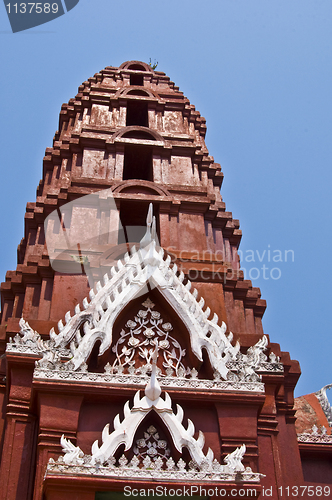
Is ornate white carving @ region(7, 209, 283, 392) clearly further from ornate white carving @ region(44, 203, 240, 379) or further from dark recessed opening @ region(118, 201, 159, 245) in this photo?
dark recessed opening @ region(118, 201, 159, 245)

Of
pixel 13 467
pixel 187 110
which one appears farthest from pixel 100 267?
pixel 187 110

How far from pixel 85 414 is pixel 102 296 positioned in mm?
2207

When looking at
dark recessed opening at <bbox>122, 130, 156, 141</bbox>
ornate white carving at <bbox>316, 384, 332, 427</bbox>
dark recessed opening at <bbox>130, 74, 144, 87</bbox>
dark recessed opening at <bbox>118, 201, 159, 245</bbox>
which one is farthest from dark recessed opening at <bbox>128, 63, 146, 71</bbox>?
ornate white carving at <bbox>316, 384, 332, 427</bbox>

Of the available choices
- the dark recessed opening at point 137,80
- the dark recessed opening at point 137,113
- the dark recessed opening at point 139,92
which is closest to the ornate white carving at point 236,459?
the dark recessed opening at point 137,113

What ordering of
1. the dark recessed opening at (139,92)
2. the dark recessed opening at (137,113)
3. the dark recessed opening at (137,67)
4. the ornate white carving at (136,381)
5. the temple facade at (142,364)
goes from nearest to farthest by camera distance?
1. the temple facade at (142,364)
2. the ornate white carving at (136,381)
3. the dark recessed opening at (137,113)
4. the dark recessed opening at (139,92)
5. the dark recessed opening at (137,67)

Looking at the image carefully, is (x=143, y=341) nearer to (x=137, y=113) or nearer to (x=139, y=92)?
(x=137, y=113)

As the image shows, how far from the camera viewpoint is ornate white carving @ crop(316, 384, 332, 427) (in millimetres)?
14055

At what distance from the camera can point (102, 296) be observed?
11094mm

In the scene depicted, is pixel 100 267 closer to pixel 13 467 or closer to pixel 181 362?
pixel 181 362

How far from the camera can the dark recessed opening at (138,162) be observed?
1703 centimetres

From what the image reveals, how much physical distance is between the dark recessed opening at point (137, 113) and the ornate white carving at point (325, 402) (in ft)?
31.9

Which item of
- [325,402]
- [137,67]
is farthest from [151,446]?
[137,67]

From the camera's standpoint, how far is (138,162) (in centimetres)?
1770

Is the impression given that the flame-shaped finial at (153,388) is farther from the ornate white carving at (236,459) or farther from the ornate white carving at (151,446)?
the ornate white carving at (236,459)
